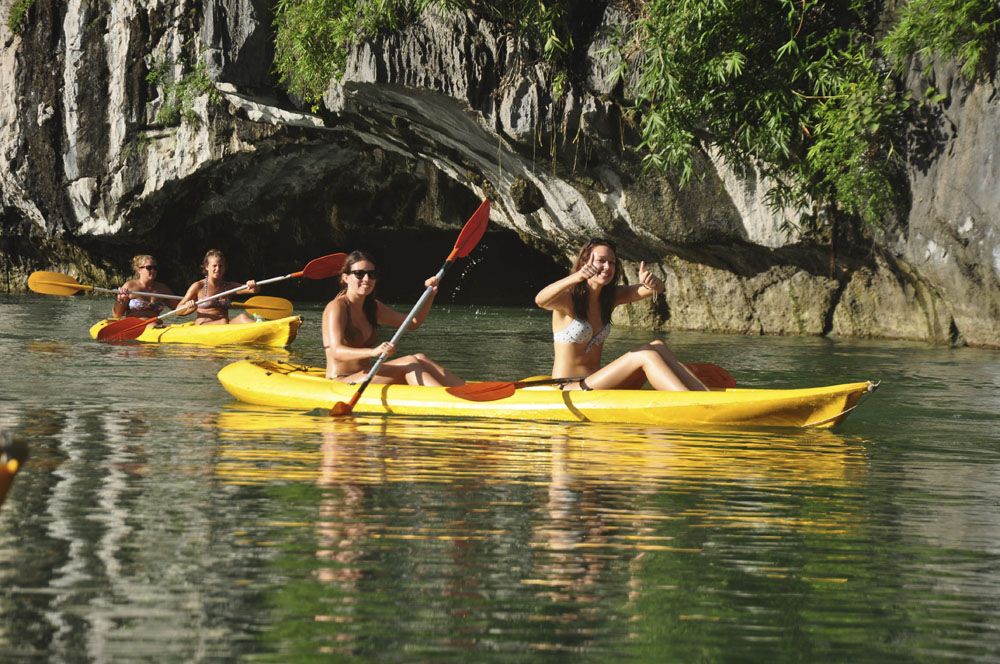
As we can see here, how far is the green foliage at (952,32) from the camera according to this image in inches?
359

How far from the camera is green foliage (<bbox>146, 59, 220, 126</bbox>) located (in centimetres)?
1587

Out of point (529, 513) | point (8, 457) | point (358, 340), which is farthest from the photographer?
point (358, 340)

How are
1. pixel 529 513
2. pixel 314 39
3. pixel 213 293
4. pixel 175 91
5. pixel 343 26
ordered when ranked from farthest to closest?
pixel 175 91, pixel 314 39, pixel 343 26, pixel 213 293, pixel 529 513

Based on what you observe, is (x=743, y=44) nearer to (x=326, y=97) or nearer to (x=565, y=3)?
(x=565, y=3)

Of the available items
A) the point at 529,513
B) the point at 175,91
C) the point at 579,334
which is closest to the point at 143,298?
the point at 175,91

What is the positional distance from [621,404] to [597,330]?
483mm

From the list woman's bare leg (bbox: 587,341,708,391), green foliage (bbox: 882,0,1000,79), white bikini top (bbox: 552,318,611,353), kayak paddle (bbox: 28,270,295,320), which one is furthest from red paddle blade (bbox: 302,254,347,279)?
green foliage (bbox: 882,0,1000,79)

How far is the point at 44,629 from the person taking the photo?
7.88ft

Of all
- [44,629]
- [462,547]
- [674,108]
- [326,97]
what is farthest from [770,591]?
[326,97]

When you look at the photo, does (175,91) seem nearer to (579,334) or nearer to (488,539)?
(579,334)

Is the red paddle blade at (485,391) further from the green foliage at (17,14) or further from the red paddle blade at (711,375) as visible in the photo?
the green foliage at (17,14)

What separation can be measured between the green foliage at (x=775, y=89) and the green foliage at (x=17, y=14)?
35.4ft

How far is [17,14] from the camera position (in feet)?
57.4

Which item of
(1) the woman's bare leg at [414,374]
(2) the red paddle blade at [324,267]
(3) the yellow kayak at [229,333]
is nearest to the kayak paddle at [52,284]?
(3) the yellow kayak at [229,333]
